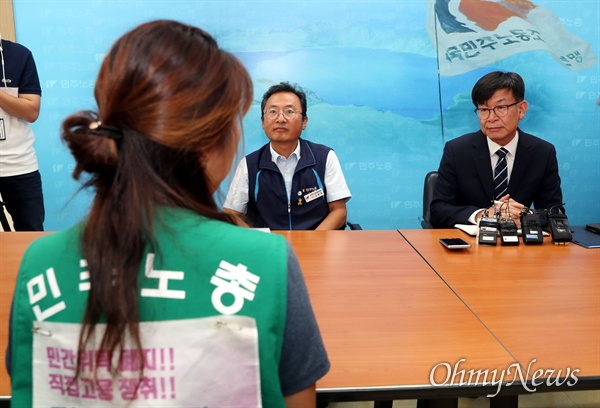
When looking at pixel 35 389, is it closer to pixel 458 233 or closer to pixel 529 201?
pixel 458 233

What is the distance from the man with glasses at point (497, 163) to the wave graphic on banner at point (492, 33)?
1.27m

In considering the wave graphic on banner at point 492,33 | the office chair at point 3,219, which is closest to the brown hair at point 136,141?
the office chair at point 3,219

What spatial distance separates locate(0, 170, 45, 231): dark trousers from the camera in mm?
3135

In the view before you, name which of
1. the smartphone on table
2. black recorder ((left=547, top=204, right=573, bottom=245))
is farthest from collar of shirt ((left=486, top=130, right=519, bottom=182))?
the smartphone on table

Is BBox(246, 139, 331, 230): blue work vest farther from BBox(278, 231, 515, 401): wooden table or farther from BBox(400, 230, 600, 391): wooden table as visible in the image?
BBox(278, 231, 515, 401): wooden table

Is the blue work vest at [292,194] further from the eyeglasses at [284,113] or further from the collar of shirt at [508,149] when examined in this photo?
the collar of shirt at [508,149]

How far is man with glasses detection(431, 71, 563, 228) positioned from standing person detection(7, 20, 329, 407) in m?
2.11

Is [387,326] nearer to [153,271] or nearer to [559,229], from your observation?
[153,271]

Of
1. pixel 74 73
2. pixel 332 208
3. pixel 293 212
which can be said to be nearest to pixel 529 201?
pixel 332 208

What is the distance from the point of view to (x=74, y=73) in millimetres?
3982

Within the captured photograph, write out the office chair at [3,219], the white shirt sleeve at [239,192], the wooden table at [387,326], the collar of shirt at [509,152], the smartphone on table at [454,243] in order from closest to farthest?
the wooden table at [387,326] → the smartphone on table at [454,243] → the collar of shirt at [509,152] → the white shirt sleeve at [239,192] → the office chair at [3,219]

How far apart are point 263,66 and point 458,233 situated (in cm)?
202

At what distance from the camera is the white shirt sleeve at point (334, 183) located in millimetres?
3088

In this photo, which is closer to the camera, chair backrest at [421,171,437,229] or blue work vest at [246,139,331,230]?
blue work vest at [246,139,331,230]
